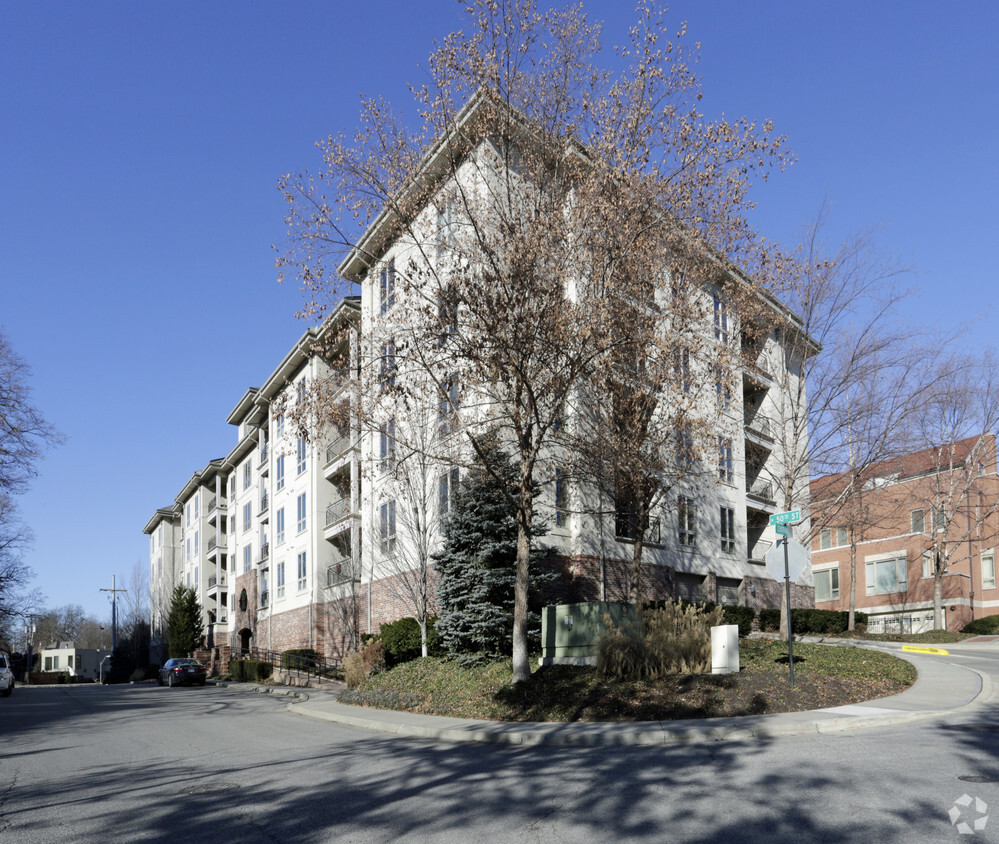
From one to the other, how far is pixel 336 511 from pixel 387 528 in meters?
8.37

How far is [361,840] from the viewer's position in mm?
6984

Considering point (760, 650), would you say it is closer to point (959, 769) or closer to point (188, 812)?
point (959, 769)

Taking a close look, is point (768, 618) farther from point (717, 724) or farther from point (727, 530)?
point (717, 724)

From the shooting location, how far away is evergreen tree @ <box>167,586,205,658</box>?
57.0 m

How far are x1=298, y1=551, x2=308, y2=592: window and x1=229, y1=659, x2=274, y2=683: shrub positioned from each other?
375cm

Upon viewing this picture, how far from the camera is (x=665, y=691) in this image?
49.3 feet

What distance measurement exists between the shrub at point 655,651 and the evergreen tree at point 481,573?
5.07 m

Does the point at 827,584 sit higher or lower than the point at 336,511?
lower

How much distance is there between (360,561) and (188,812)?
26139 mm

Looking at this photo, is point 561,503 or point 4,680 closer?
point 561,503

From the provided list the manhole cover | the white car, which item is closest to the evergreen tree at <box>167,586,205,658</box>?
the white car

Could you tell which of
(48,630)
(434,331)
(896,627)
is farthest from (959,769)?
(48,630)

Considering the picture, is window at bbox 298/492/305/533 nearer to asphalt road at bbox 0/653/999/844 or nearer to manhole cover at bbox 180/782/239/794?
asphalt road at bbox 0/653/999/844

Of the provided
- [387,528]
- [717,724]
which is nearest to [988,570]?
[387,528]
